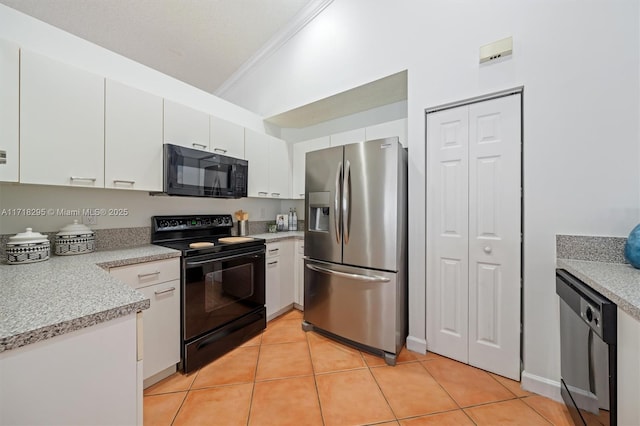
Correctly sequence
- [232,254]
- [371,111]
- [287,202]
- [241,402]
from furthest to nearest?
[287,202]
[371,111]
[232,254]
[241,402]

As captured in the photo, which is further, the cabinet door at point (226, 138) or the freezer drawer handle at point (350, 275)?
the cabinet door at point (226, 138)

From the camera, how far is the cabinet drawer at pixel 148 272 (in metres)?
1.53

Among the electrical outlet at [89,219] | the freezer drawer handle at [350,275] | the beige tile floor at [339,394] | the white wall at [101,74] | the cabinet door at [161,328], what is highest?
the white wall at [101,74]

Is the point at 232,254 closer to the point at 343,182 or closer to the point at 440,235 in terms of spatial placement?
the point at 343,182

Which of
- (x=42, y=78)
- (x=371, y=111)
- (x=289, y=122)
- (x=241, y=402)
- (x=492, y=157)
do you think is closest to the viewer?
(x=42, y=78)

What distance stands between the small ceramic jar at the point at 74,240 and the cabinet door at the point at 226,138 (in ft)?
3.72

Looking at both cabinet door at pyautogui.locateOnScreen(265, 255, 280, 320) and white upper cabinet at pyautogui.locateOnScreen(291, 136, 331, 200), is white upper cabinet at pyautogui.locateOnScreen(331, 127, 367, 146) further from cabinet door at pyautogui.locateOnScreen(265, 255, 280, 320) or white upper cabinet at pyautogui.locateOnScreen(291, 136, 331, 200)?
cabinet door at pyautogui.locateOnScreen(265, 255, 280, 320)

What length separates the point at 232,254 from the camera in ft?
6.85

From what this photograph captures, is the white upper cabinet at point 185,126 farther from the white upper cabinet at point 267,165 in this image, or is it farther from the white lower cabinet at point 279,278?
the white lower cabinet at point 279,278

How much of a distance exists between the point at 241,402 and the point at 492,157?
2.35m

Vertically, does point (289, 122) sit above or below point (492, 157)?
above

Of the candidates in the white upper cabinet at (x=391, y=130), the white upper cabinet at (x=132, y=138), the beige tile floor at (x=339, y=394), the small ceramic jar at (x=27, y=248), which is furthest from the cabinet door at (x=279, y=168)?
the small ceramic jar at (x=27, y=248)

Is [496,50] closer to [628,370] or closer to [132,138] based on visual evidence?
[628,370]

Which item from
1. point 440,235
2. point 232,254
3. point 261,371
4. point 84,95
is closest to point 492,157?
point 440,235
